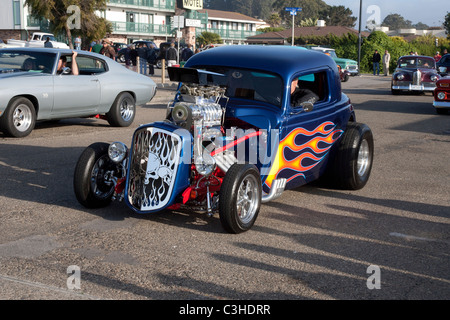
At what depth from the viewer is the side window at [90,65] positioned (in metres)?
11.8

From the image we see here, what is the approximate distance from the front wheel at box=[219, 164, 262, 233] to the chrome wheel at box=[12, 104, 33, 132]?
6.29m

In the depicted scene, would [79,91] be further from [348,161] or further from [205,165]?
[205,165]

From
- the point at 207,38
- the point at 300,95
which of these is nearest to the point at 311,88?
the point at 300,95

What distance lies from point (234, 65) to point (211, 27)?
284 ft

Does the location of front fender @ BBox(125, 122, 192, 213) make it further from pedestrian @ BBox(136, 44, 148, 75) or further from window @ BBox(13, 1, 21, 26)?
window @ BBox(13, 1, 21, 26)

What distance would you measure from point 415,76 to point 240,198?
19.3m

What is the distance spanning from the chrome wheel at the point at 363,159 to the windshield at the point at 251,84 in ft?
6.04

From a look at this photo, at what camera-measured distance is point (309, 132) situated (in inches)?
273

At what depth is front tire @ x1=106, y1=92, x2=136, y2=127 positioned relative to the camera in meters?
12.4

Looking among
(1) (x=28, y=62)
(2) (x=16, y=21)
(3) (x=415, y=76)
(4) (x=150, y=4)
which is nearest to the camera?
(1) (x=28, y=62)

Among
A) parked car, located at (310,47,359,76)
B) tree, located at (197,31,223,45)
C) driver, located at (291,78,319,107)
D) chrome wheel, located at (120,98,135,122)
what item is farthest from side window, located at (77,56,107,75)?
tree, located at (197,31,223,45)
